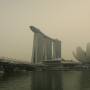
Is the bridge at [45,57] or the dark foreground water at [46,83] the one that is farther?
the bridge at [45,57]

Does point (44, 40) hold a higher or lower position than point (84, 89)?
higher

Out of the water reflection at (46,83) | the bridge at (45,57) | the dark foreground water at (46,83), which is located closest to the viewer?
the water reflection at (46,83)

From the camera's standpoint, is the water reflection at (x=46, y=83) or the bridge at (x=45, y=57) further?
the bridge at (x=45, y=57)

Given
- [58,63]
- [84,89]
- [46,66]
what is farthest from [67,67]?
[84,89]

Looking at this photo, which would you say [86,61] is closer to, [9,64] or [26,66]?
[26,66]

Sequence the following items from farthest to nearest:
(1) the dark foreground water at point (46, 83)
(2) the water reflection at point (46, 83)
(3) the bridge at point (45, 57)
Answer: (3) the bridge at point (45, 57) → (1) the dark foreground water at point (46, 83) → (2) the water reflection at point (46, 83)

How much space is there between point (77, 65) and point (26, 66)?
109ft

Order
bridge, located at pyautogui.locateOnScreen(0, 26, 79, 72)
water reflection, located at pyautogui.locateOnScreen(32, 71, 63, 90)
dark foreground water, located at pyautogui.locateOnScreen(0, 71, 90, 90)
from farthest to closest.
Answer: bridge, located at pyautogui.locateOnScreen(0, 26, 79, 72) < dark foreground water, located at pyautogui.locateOnScreen(0, 71, 90, 90) < water reflection, located at pyautogui.locateOnScreen(32, 71, 63, 90)

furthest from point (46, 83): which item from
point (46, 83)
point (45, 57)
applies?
point (45, 57)

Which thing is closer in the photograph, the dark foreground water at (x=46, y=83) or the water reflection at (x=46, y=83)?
the water reflection at (x=46, y=83)

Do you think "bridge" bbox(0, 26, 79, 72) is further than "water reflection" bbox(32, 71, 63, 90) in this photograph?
Yes

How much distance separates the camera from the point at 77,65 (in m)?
107

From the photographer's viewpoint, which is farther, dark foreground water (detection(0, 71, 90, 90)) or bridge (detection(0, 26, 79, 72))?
bridge (detection(0, 26, 79, 72))

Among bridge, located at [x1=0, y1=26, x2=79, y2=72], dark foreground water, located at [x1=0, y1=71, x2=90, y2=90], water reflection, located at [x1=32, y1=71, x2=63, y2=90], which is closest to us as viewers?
water reflection, located at [x1=32, y1=71, x2=63, y2=90]
